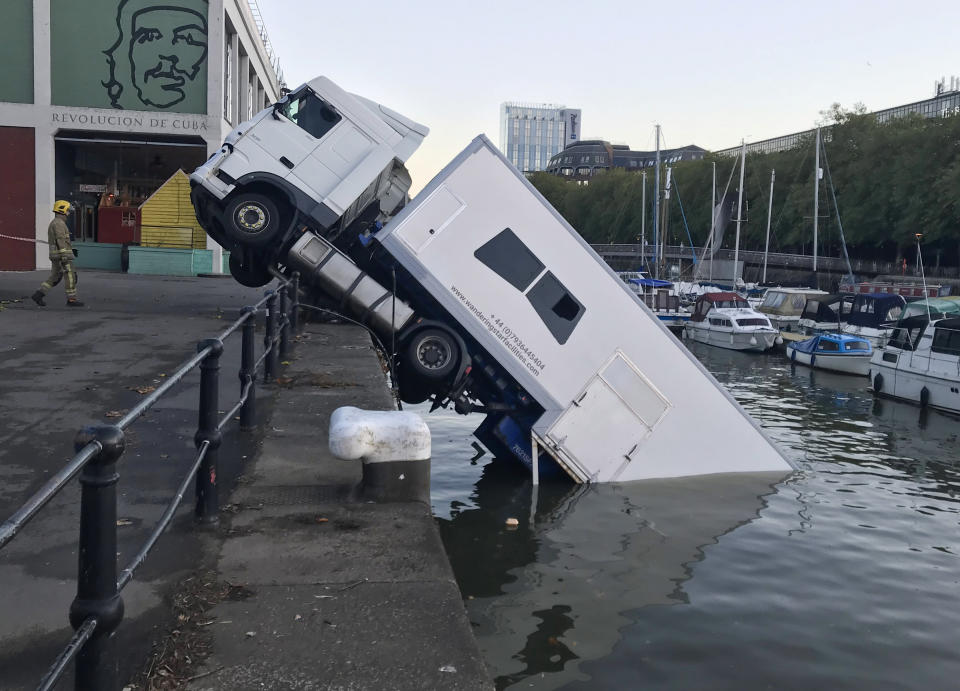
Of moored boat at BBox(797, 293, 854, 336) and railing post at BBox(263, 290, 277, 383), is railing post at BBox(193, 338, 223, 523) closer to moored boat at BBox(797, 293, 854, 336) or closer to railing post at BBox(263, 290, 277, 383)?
railing post at BBox(263, 290, 277, 383)

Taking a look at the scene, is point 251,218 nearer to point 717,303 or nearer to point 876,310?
point 876,310

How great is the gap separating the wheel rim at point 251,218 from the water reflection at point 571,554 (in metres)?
5.11

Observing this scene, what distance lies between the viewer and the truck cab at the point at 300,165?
1349cm

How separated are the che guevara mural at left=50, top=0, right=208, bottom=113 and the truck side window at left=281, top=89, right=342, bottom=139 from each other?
18100mm

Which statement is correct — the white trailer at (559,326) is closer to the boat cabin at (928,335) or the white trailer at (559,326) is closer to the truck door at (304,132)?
the truck door at (304,132)

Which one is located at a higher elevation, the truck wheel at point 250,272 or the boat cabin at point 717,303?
the truck wheel at point 250,272

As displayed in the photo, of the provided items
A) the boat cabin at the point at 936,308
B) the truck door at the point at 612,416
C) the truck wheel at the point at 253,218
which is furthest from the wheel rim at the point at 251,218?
the boat cabin at the point at 936,308

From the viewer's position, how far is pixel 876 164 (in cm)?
6303

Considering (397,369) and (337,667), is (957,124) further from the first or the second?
(337,667)

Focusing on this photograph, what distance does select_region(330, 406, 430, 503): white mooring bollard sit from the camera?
528 cm

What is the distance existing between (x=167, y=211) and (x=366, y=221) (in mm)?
17778

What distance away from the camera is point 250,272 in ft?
50.3

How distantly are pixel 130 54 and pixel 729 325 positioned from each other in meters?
24.5

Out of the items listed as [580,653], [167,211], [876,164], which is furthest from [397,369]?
[876,164]
